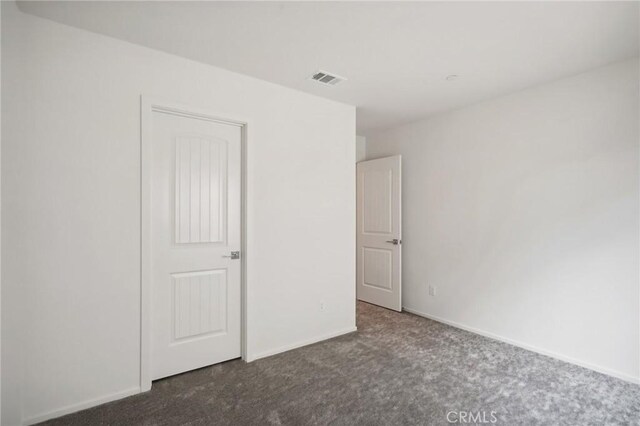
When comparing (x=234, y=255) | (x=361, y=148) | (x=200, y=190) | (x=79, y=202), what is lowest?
(x=234, y=255)

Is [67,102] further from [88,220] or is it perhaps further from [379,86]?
[379,86]

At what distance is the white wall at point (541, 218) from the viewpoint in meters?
2.53

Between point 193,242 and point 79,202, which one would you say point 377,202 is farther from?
point 79,202

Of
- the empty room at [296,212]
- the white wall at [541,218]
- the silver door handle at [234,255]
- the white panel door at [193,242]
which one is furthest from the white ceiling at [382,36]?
the silver door handle at [234,255]

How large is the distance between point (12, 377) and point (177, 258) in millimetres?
1086

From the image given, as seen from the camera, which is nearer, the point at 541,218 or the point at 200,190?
the point at 200,190

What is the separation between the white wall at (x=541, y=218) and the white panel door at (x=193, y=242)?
7.84 feet

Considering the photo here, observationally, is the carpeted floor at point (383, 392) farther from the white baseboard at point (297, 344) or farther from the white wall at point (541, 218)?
the white wall at point (541, 218)

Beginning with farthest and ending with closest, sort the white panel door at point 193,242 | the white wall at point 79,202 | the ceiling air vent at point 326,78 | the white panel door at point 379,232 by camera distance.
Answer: the white panel door at point 379,232 < the ceiling air vent at point 326,78 < the white panel door at point 193,242 < the white wall at point 79,202

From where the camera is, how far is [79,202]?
208cm

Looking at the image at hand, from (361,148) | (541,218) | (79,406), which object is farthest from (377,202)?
(79,406)

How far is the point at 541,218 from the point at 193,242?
9.97ft

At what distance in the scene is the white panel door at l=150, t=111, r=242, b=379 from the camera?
7.97 feet

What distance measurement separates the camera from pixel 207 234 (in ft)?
8.68
